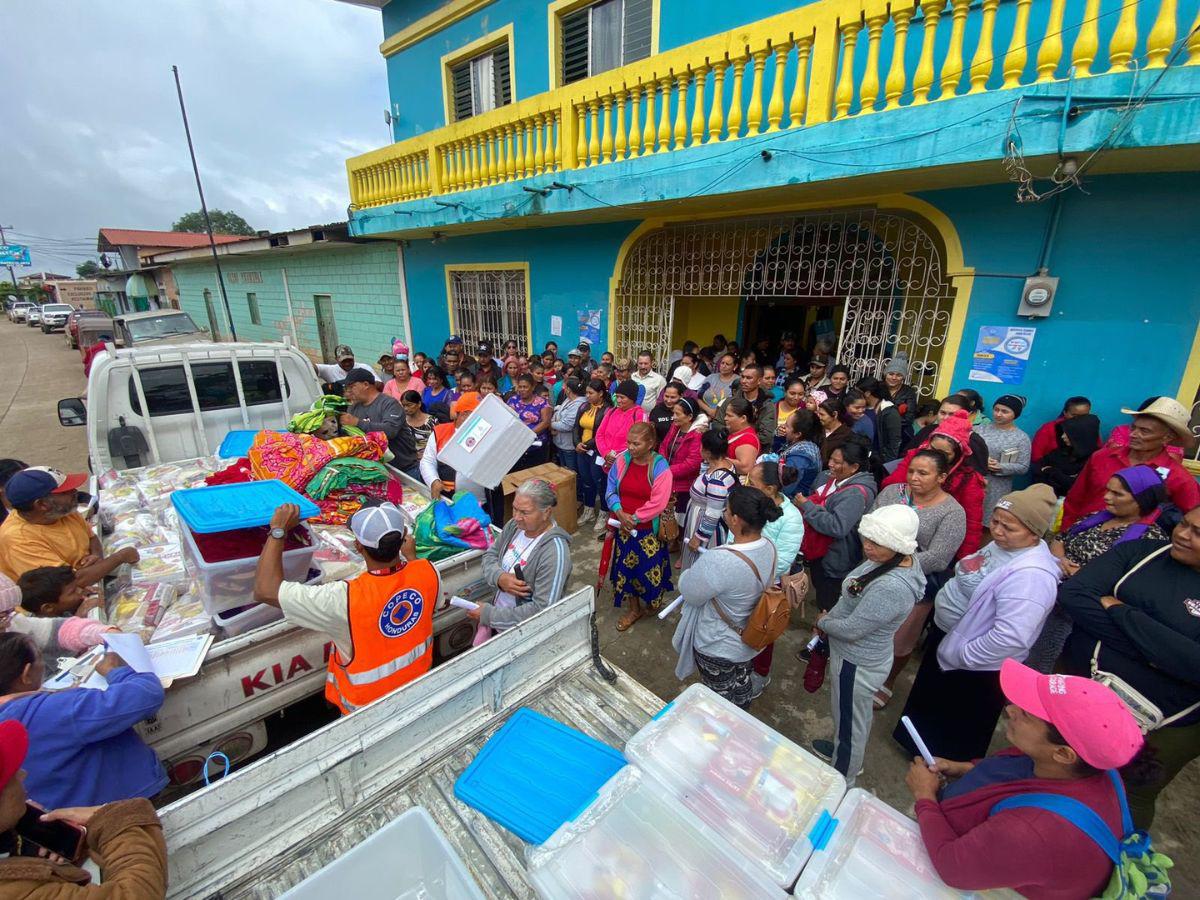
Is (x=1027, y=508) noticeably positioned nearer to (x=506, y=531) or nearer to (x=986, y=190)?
(x=506, y=531)

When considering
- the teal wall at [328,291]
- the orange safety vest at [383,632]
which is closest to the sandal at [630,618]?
the orange safety vest at [383,632]

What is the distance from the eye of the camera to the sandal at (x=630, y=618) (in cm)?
384

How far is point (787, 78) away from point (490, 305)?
241 inches

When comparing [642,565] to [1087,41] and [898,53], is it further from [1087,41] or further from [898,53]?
[1087,41]

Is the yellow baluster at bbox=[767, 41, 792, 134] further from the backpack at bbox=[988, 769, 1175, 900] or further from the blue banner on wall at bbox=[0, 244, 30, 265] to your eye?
the blue banner on wall at bbox=[0, 244, 30, 265]

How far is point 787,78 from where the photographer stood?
18.0 feet

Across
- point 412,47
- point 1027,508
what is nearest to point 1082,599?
point 1027,508

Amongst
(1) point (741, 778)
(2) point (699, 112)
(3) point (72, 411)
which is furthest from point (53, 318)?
(1) point (741, 778)

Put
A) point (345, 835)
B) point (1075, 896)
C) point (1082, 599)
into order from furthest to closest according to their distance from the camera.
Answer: point (1082, 599) → point (345, 835) → point (1075, 896)

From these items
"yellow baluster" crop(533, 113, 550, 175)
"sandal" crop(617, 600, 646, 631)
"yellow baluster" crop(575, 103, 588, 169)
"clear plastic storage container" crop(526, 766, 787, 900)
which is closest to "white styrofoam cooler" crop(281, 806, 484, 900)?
"clear plastic storage container" crop(526, 766, 787, 900)

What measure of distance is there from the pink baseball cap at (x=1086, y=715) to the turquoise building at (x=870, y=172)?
4.05 metres

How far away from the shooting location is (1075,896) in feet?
3.70

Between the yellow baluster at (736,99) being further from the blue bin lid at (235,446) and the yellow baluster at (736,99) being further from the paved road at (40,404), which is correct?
the paved road at (40,404)

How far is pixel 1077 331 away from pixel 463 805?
5.80m
